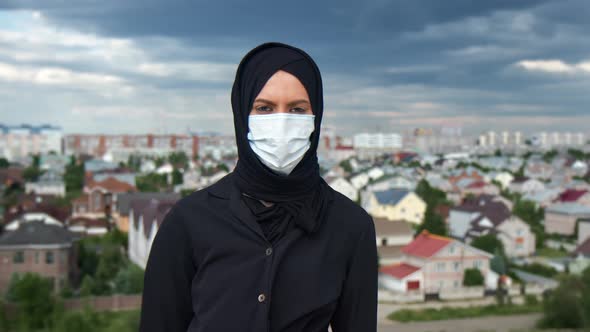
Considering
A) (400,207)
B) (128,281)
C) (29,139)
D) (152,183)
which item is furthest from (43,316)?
(29,139)

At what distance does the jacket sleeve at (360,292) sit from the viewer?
3.58 feet

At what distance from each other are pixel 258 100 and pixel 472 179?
109 feet

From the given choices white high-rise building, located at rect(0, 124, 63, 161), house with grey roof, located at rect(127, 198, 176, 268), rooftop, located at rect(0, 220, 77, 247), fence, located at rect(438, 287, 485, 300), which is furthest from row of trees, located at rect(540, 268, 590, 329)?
white high-rise building, located at rect(0, 124, 63, 161)

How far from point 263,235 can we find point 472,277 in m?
12.8

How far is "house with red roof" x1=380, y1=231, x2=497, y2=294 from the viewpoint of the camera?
41.3ft

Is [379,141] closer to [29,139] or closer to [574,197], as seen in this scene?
[29,139]

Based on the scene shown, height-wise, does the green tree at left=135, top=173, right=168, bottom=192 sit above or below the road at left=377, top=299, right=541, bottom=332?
above

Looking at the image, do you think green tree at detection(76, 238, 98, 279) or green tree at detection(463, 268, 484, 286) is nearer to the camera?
green tree at detection(463, 268, 484, 286)

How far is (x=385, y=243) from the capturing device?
1705 centimetres

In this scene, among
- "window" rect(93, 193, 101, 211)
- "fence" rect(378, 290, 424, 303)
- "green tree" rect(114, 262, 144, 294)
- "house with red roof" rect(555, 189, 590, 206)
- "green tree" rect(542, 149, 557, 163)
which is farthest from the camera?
"green tree" rect(542, 149, 557, 163)

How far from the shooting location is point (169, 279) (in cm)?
105

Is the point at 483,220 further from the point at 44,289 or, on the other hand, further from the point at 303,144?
the point at 303,144

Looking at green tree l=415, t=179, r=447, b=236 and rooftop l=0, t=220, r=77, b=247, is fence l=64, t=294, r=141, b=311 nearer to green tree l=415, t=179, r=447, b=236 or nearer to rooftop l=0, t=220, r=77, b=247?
rooftop l=0, t=220, r=77, b=247

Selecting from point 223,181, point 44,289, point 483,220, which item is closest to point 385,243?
point 483,220
